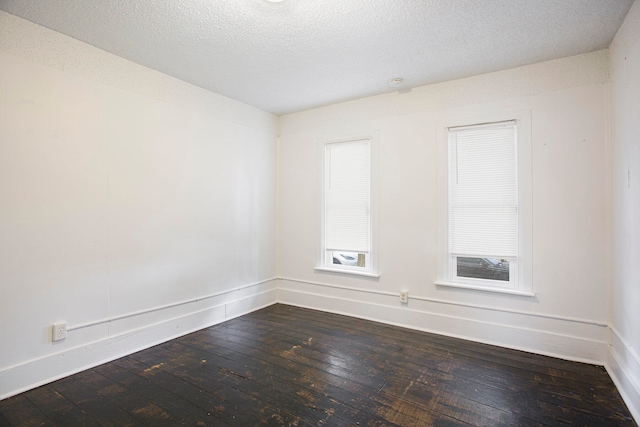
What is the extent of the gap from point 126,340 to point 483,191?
12.1 feet

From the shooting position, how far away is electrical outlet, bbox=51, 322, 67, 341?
255 cm

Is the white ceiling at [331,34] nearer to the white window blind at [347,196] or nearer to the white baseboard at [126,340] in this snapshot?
the white window blind at [347,196]

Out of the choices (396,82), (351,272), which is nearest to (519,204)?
(396,82)

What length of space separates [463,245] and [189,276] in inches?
115

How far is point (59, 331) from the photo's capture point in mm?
2572

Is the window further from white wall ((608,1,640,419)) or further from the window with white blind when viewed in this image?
white wall ((608,1,640,419))

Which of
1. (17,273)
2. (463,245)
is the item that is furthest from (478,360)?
(17,273)

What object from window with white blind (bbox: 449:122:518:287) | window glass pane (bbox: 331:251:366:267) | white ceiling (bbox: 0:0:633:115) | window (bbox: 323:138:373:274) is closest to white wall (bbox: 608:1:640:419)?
white ceiling (bbox: 0:0:633:115)

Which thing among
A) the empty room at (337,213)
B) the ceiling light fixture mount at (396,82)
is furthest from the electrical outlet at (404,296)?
the ceiling light fixture mount at (396,82)

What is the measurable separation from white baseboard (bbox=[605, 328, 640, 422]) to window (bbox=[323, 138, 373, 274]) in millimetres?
2248

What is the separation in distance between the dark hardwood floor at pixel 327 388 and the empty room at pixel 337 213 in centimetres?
2

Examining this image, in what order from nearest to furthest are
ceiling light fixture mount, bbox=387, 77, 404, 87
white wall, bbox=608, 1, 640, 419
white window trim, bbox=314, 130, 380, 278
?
1. white wall, bbox=608, 1, 640, 419
2. ceiling light fixture mount, bbox=387, 77, 404, 87
3. white window trim, bbox=314, 130, 380, 278

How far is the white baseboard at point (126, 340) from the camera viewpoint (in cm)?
239

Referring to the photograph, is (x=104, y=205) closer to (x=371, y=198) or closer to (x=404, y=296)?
(x=371, y=198)
